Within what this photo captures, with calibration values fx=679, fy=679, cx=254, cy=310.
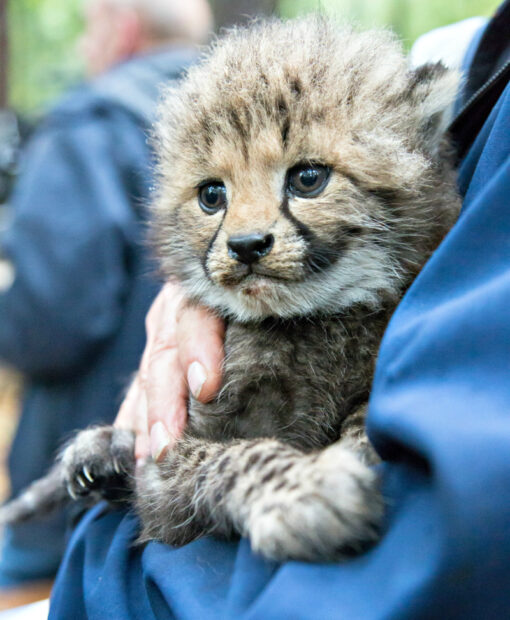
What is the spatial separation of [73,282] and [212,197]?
2.29 metres

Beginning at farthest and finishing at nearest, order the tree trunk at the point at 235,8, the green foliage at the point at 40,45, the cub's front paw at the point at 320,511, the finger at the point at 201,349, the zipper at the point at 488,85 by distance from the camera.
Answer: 1. the green foliage at the point at 40,45
2. the tree trunk at the point at 235,8
3. the finger at the point at 201,349
4. the zipper at the point at 488,85
5. the cub's front paw at the point at 320,511

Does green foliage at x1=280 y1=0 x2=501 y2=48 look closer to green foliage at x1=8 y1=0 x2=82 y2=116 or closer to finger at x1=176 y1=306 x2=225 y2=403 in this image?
green foliage at x1=8 y1=0 x2=82 y2=116

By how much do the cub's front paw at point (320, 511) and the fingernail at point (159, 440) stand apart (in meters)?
0.60

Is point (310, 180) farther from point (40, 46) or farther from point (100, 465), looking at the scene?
point (40, 46)

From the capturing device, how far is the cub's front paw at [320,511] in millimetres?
1398

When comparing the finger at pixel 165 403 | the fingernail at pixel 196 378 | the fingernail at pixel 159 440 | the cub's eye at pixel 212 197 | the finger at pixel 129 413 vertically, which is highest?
the cub's eye at pixel 212 197

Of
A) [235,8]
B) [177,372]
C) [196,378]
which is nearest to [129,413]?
[177,372]

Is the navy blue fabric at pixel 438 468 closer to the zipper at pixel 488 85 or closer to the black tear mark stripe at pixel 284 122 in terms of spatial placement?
the zipper at pixel 488 85

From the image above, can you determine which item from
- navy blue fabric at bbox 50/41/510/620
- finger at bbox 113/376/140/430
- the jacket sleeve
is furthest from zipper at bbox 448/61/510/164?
the jacket sleeve

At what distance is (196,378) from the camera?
85.4 inches

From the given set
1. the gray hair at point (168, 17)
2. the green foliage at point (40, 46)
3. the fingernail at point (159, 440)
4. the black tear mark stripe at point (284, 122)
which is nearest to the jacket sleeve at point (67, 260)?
the gray hair at point (168, 17)

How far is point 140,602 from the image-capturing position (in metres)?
1.75

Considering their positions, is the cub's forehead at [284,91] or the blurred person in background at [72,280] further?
the blurred person in background at [72,280]

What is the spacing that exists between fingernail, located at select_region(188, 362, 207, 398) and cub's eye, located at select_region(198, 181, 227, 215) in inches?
20.2
